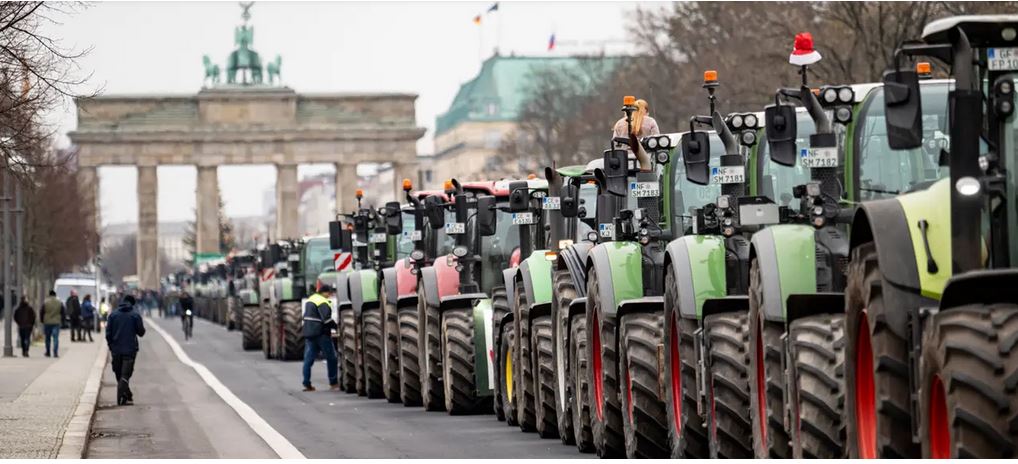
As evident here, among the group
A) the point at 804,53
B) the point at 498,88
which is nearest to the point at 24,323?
the point at 804,53

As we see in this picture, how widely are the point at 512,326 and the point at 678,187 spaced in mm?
5137

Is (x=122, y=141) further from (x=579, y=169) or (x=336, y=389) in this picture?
(x=579, y=169)

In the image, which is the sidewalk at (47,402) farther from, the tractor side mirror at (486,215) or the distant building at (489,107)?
the distant building at (489,107)

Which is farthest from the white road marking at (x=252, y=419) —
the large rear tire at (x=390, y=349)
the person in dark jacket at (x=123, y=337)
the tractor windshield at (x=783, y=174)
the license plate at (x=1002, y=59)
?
the license plate at (x=1002, y=59)

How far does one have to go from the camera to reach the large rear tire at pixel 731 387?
13977 mm

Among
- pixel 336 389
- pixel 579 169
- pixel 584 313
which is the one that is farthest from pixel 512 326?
pixel 336 389

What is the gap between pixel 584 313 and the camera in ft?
58.7

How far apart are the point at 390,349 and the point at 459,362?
3841mm

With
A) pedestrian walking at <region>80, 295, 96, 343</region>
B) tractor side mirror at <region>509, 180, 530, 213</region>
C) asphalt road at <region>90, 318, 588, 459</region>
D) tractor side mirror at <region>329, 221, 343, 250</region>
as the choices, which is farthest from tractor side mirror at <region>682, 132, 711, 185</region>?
pedestrian walking at <region>80, 295, 96, 343</region>

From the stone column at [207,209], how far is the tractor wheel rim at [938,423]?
139 m

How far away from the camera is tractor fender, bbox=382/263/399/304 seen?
91.6ft

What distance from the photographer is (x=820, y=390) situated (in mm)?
11492

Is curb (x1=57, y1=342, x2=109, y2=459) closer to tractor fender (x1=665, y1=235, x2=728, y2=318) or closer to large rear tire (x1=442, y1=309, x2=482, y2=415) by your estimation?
large rear tire (x1=442, y1=309, x2=482, y2=415)

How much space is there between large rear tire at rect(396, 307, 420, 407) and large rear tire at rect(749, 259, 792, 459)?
44.7ft
